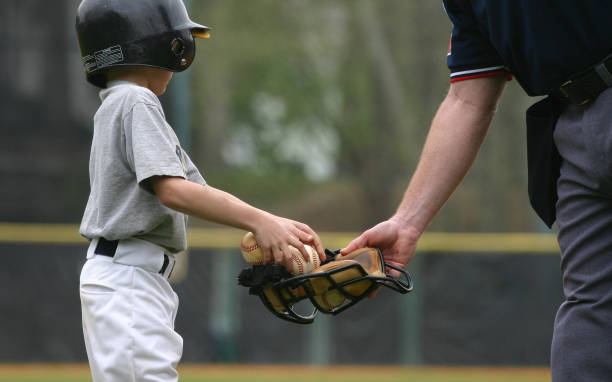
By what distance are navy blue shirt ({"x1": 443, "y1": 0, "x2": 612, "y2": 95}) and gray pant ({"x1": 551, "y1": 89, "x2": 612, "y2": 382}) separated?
0.12 m

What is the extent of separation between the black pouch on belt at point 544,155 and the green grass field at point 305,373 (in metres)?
6.59

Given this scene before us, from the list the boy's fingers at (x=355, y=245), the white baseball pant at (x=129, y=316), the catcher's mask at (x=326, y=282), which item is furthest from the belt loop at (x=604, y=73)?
the white baseball pant at (x=129, y=316)

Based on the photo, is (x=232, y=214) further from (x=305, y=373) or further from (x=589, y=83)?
(x=305, y=373)

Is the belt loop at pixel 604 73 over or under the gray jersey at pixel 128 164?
over

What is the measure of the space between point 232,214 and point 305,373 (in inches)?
289

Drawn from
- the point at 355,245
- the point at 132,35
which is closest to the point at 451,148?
the point at 355,245

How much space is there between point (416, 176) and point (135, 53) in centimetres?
97

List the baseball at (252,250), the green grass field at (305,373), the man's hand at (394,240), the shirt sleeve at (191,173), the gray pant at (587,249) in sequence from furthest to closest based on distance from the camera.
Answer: the green grass field at (305,373) → the shirt sleeve at (191,173) → the man's hand at (394,240) → the baseball at (252,250) → the gray pant at (587,249)

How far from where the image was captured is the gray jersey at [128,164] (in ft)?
9.04

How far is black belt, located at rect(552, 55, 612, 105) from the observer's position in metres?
2.34

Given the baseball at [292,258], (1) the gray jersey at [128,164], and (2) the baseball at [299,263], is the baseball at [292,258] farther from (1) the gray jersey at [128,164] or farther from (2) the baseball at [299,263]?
(1) the gray jersey at [128,164]

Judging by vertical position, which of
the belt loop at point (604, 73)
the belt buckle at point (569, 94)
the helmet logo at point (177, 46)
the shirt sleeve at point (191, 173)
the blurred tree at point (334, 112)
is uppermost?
the helmet logo at point (177, 46)

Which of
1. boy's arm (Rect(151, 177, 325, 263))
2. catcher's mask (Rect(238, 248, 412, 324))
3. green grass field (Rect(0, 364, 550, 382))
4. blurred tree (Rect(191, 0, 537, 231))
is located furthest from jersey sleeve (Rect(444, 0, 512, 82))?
blurred tree (Rect(191, 0, 537, 231))

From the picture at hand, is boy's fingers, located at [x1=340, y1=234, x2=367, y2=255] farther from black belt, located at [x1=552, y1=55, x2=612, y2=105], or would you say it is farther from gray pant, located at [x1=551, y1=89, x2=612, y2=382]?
black belt, located at [x1=552, y1=55, x2=612, y2=105]
